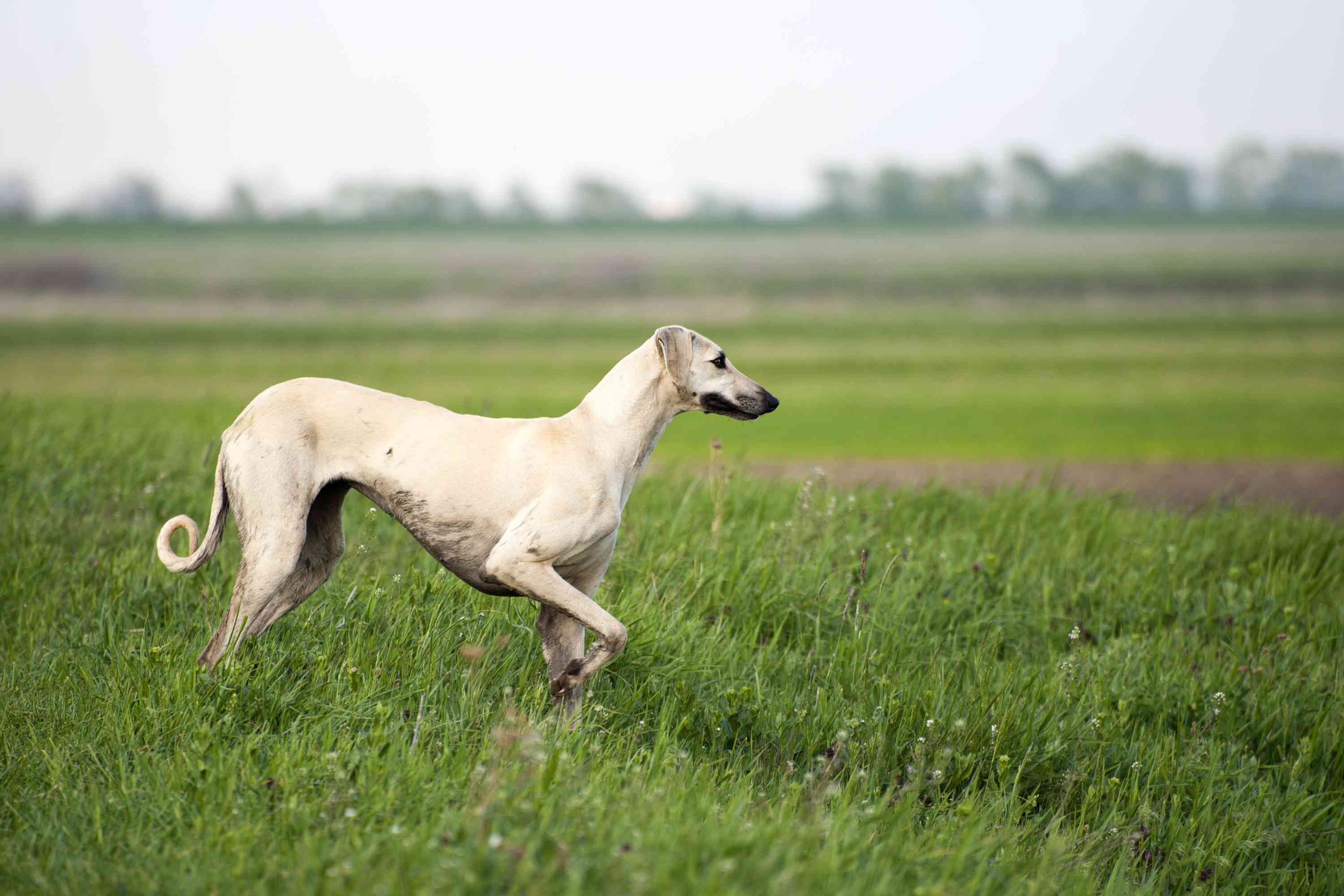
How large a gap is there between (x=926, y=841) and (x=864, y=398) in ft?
100

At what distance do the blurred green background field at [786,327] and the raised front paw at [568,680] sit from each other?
204 inches

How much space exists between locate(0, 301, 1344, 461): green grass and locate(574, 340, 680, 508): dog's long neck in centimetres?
457

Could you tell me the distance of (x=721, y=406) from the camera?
4117 mm

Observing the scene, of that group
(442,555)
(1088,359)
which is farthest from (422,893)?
(1088,359)

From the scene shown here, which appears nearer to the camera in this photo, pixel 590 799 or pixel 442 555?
pixel 590 799

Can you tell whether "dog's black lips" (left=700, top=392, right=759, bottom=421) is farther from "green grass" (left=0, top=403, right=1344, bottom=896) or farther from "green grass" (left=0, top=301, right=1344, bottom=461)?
"green grass" (left=0, top=301, right=1344, bottom=461)

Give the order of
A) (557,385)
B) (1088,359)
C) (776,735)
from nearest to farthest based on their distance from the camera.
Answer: (776,735) → (557,385) → (1088,359)

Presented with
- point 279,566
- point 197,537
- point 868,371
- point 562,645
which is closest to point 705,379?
point 562,645

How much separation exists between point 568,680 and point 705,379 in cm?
129

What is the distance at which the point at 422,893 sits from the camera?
2977 mm

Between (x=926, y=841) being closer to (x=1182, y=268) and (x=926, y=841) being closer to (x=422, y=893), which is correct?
(x=422, y=893)

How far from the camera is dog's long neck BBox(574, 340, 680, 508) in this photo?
417 cm

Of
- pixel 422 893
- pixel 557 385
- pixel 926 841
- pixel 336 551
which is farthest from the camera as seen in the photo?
pixel 557 385

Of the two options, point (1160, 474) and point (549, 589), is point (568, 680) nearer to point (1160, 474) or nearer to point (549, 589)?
point (549, 589)
